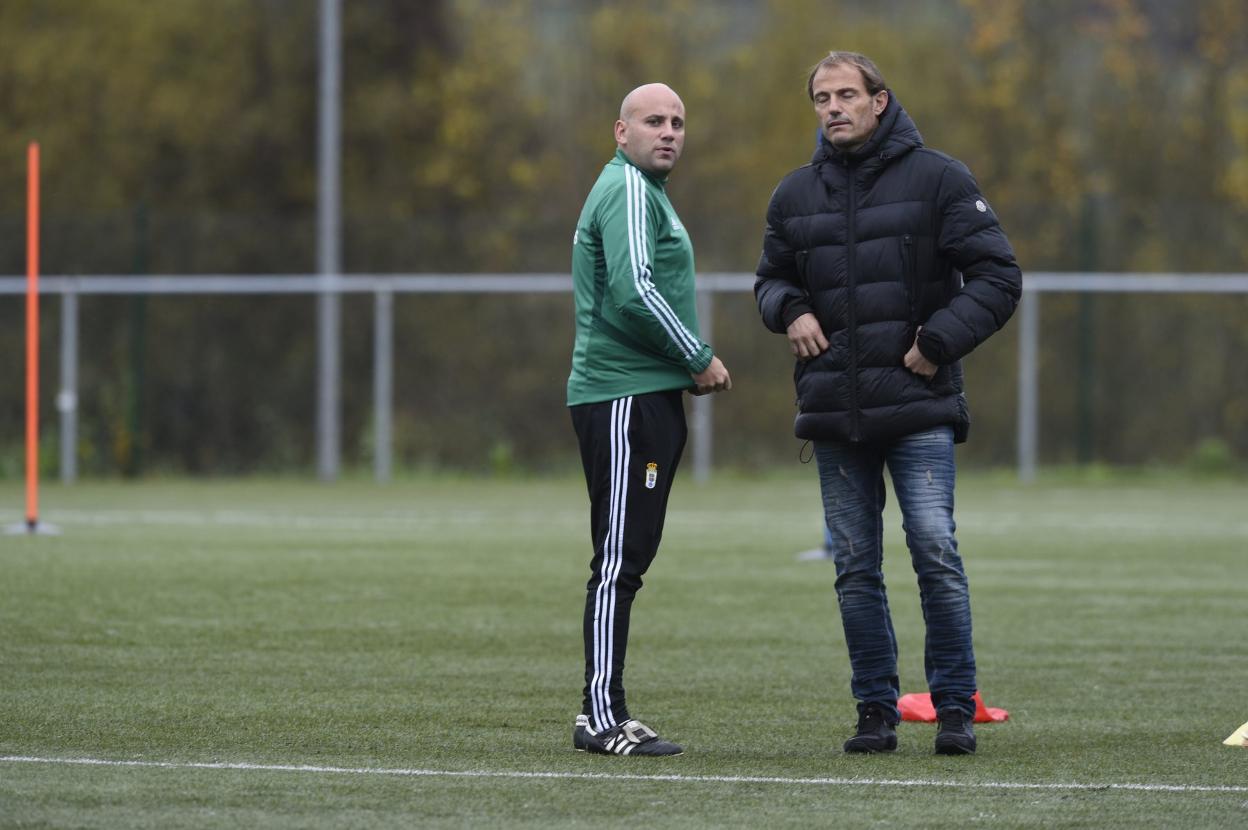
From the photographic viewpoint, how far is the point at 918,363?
5.93 metres

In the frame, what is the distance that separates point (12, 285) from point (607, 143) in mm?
9713

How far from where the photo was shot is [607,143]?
98.4 ft

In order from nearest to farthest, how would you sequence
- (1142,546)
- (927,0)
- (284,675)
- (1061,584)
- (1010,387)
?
(284,675)
(1061,584)
(1142,546)
(1010,387)
(927,0)

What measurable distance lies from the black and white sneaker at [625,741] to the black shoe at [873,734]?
1.60ft

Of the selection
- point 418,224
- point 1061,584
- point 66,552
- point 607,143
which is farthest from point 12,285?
point 1061,584

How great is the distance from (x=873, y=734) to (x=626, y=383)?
120 centimetres

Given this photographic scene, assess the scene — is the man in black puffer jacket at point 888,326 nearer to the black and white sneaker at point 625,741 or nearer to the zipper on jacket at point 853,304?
the zipper on jacket at point 853,304

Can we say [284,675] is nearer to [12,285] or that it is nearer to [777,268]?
[777,268]

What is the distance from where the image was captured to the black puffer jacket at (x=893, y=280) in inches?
234

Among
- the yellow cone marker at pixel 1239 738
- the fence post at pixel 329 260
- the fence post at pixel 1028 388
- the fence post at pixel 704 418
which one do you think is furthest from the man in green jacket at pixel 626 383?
the fence post at pixel 329 260

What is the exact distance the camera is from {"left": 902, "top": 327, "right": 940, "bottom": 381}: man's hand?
5.92 meters

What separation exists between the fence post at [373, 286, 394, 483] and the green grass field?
302 inches

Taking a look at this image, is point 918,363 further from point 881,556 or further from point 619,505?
point 619,505

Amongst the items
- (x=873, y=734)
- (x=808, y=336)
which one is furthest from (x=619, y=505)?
(x=873, y=734)
